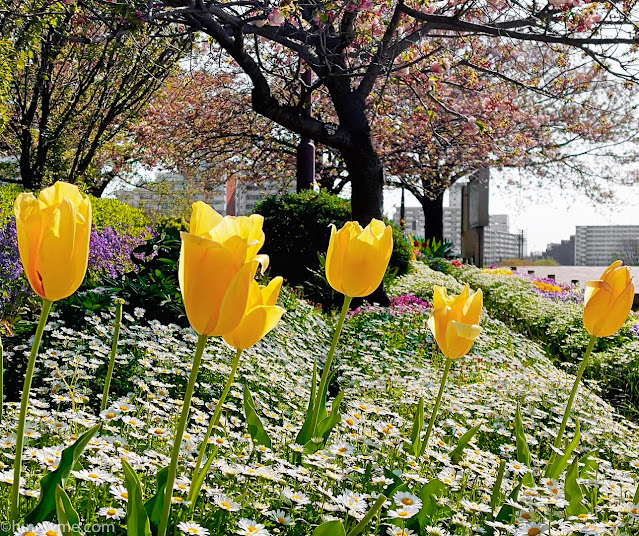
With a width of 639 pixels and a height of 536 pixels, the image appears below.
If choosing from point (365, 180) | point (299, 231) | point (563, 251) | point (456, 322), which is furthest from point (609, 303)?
point (563, 251)

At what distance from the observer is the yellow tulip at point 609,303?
1802 mm

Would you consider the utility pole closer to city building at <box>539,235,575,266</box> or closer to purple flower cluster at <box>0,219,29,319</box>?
purple flower cluster at <box>0,219,29,319</box>

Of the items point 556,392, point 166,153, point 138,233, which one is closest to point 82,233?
point 556,392

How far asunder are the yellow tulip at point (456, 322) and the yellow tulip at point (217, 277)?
2.83ft

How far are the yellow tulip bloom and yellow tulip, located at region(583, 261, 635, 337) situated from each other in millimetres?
1064

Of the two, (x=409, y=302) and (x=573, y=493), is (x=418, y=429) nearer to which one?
(x=573, y=493)

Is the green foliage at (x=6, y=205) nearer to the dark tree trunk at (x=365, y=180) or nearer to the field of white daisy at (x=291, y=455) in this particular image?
the field of white daisy at (x=291, y=455)

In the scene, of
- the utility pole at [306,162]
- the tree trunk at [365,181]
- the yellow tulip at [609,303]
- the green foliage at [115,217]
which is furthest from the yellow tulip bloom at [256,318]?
the utility pole at [306,162]

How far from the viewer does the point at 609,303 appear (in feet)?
5.96

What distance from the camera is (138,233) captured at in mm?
9984

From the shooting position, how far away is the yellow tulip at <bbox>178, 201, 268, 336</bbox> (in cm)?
95

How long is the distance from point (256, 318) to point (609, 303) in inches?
46.9

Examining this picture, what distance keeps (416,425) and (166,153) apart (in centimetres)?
1527

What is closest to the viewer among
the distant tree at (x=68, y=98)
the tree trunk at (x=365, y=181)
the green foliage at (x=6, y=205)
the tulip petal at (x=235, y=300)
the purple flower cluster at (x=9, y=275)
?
the tulip petal at (x=235, y=300)
